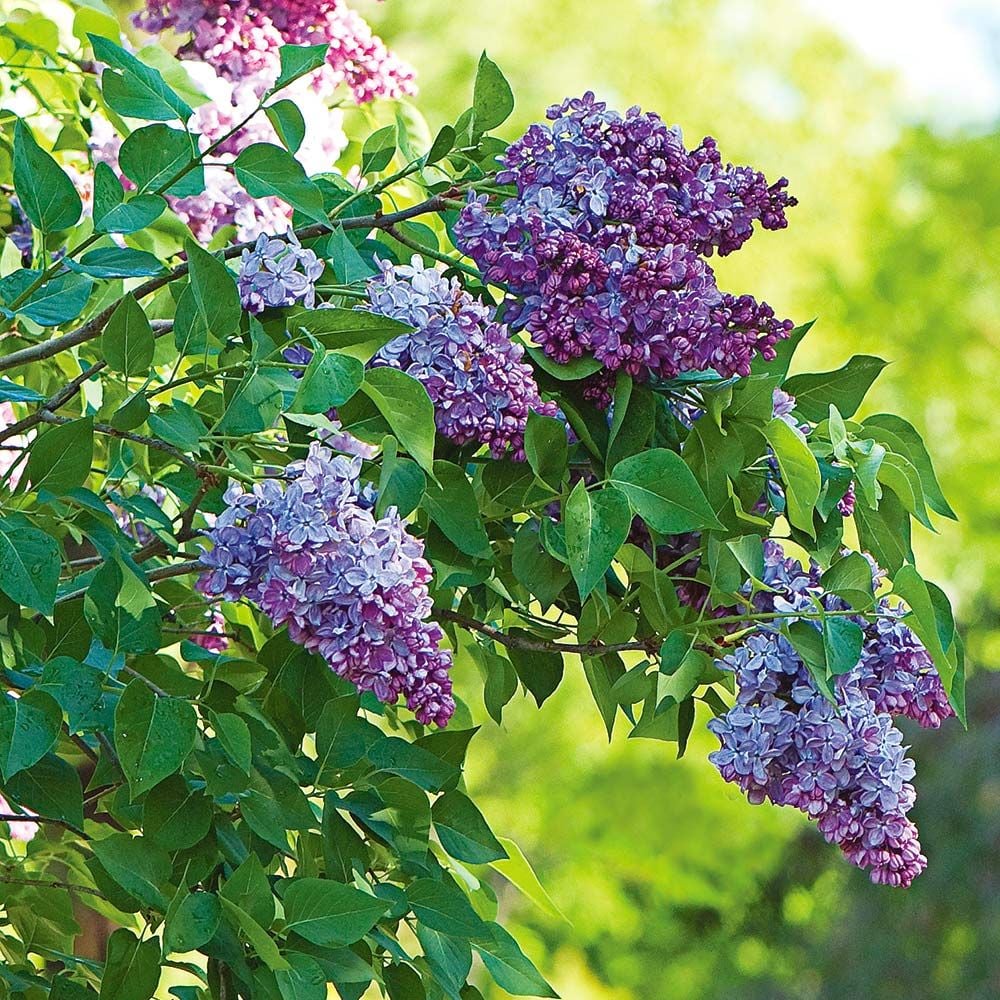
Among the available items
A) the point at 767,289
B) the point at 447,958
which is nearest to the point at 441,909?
the point at 447,958

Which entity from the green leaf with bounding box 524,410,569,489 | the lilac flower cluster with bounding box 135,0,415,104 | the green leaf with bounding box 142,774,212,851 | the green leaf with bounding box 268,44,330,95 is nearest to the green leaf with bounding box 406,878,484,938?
the green leaf with bounding box 142,774,212,851

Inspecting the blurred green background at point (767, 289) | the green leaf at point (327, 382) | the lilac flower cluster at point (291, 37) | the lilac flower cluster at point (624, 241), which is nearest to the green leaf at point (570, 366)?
the lilac flower cluster at point (624, 241)

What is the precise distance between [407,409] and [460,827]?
0.29m

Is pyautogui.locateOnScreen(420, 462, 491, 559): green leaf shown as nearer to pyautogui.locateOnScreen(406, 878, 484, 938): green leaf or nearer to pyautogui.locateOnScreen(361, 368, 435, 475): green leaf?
pyautogui.locateOnScreen(361, 368, 435, 475): green leaf

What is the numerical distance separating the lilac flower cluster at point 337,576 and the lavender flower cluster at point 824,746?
0.17m

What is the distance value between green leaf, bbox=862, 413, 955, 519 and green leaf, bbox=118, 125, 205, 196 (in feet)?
1.36

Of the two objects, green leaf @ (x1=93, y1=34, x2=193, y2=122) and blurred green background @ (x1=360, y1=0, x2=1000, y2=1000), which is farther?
blurred green background @ (x1=360, y1=0, x2=1000, y2=1000)

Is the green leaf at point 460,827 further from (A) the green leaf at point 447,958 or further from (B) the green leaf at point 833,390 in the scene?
(B) the green leaf at point 833,390

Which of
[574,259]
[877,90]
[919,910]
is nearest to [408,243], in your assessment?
[574,259]

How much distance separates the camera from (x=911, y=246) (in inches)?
289

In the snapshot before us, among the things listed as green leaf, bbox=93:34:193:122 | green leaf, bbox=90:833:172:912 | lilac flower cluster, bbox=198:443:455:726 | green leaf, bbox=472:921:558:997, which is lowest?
green leaf, bbox=90:833:172:912

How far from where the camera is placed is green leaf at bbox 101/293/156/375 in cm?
74

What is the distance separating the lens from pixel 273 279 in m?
0.75

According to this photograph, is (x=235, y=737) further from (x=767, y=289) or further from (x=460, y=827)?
(x=767, y=289)
